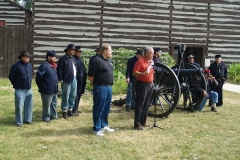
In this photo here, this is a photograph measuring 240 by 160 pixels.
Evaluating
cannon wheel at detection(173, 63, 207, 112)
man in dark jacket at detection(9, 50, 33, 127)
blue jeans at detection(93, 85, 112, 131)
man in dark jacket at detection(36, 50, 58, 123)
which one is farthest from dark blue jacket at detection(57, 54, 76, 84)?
cannon wheel at detection(173, 63, 207, 112)

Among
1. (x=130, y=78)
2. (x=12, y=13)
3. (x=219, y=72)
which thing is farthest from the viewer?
(x=12, y=13)

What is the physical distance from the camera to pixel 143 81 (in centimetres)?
609

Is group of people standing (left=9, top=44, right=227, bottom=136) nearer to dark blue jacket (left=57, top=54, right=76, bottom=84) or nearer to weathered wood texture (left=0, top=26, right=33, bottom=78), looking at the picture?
dark blue jacket (left=57, top=54, right=76, bottom=84)

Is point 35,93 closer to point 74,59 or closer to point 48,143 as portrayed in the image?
point 74,59

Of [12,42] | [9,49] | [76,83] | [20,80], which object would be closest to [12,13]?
[12,42]

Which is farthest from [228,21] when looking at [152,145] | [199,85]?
[152,145]

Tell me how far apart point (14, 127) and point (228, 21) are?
43.4ft

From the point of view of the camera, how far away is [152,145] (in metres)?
5.21

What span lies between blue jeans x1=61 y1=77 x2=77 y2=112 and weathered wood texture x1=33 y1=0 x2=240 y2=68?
7.35m

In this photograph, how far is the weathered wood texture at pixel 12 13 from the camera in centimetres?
1647

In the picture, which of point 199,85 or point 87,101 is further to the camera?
point 87,101

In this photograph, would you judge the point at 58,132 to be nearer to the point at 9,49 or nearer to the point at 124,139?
the point at 124,139

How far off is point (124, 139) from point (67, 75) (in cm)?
208

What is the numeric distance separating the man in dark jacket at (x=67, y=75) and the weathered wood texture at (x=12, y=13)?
10.9 metres
